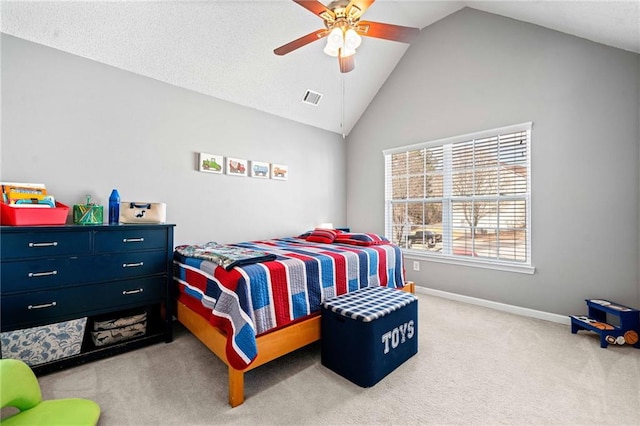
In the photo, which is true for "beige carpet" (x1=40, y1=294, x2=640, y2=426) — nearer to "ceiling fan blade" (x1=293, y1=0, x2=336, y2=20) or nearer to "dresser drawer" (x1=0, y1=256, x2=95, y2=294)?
"dresser drawer" (x1=0, y1=256, x2=95, y2=294)

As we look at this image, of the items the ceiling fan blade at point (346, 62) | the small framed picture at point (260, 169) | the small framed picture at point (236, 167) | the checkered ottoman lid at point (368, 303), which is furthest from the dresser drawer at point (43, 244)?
the ceiling fan blade at point (346, 62)

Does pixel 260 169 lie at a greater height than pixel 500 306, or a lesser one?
greater

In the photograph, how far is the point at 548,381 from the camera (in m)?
1.81

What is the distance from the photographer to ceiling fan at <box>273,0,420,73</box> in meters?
1.92

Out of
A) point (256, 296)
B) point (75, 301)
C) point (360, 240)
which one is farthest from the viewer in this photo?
point (360, 240)

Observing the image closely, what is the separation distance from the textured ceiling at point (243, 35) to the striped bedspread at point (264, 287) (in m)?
1.88

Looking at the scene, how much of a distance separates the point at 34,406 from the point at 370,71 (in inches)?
172

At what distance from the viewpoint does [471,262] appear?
3.37m

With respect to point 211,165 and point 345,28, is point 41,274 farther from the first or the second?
point 345,28

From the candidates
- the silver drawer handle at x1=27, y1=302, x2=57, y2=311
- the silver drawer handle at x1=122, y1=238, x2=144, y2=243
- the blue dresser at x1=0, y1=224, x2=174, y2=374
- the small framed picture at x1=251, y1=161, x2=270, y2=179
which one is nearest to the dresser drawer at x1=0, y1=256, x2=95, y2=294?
the blue dresser at x1=0, y1=224, x2=174, y2=374

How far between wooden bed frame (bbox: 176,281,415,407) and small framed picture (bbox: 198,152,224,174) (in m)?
1.61

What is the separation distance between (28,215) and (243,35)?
228 centimetres

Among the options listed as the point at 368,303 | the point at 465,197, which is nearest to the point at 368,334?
the point at 368,303

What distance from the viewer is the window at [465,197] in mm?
3074
